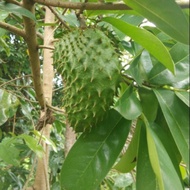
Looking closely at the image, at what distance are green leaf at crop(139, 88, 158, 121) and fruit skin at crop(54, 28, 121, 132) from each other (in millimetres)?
73

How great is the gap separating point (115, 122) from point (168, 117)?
0.23 metres

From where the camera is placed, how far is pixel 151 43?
754mm

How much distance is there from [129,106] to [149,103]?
83mm

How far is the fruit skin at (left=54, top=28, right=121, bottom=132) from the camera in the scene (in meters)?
0.84

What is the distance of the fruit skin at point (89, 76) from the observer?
84 centimetres

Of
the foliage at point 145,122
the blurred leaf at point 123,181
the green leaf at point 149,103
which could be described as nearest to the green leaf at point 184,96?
the foliage at point 145,122

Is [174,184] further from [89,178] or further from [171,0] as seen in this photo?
[171,0]

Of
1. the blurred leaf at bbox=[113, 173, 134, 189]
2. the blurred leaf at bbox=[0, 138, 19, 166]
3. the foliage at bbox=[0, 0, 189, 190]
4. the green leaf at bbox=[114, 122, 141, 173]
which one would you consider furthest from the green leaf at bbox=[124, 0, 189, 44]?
the blurred leaf at bbox=[113, 173, 134, 189]

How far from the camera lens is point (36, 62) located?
3.76 ft

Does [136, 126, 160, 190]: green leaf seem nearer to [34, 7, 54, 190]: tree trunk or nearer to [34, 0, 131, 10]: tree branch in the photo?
[34, 0, 131, 10]: tree branch

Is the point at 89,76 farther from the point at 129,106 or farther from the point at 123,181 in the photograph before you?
the point at 123,181

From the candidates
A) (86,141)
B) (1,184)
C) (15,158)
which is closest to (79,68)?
(86,141)

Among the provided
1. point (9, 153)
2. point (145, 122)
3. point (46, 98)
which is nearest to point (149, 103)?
point (145, 122)

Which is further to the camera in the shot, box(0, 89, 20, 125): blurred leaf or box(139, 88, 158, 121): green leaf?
box(0, 89, 20, 125): blurred leaf
